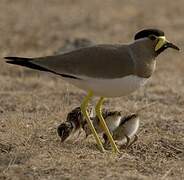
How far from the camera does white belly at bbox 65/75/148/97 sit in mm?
5668

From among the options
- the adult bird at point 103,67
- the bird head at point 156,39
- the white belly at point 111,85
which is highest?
the bird head at point 156,39

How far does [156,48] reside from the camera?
19.7 feet

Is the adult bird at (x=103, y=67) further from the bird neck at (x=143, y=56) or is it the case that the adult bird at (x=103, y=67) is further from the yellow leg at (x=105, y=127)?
the yellow leg at (x=105, y=127)

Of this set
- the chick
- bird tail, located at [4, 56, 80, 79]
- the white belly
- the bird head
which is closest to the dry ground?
the chick

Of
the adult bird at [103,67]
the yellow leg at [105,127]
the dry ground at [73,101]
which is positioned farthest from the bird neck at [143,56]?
the dry ground at [73,101]

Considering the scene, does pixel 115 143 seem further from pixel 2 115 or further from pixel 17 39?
pixel 17 39

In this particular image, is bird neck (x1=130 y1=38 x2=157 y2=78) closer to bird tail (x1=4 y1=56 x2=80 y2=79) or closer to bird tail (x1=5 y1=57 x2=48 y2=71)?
bird tail (x1=4 y1=56 x2=80 y2=79)

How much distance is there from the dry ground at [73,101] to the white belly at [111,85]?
0.56m

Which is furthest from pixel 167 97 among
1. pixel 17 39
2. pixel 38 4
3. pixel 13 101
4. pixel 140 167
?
pixel 38 4

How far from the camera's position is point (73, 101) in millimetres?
8336

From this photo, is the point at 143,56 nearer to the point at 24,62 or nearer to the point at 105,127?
the point at 105,127

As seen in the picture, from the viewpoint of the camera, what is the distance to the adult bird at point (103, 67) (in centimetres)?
569

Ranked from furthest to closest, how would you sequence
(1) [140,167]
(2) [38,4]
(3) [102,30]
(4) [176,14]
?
1. (2) [38,4]
2. (4) [176,14]
3. (3) [102,30]
4. (1) [140,167]

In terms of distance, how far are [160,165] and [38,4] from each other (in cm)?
1109
